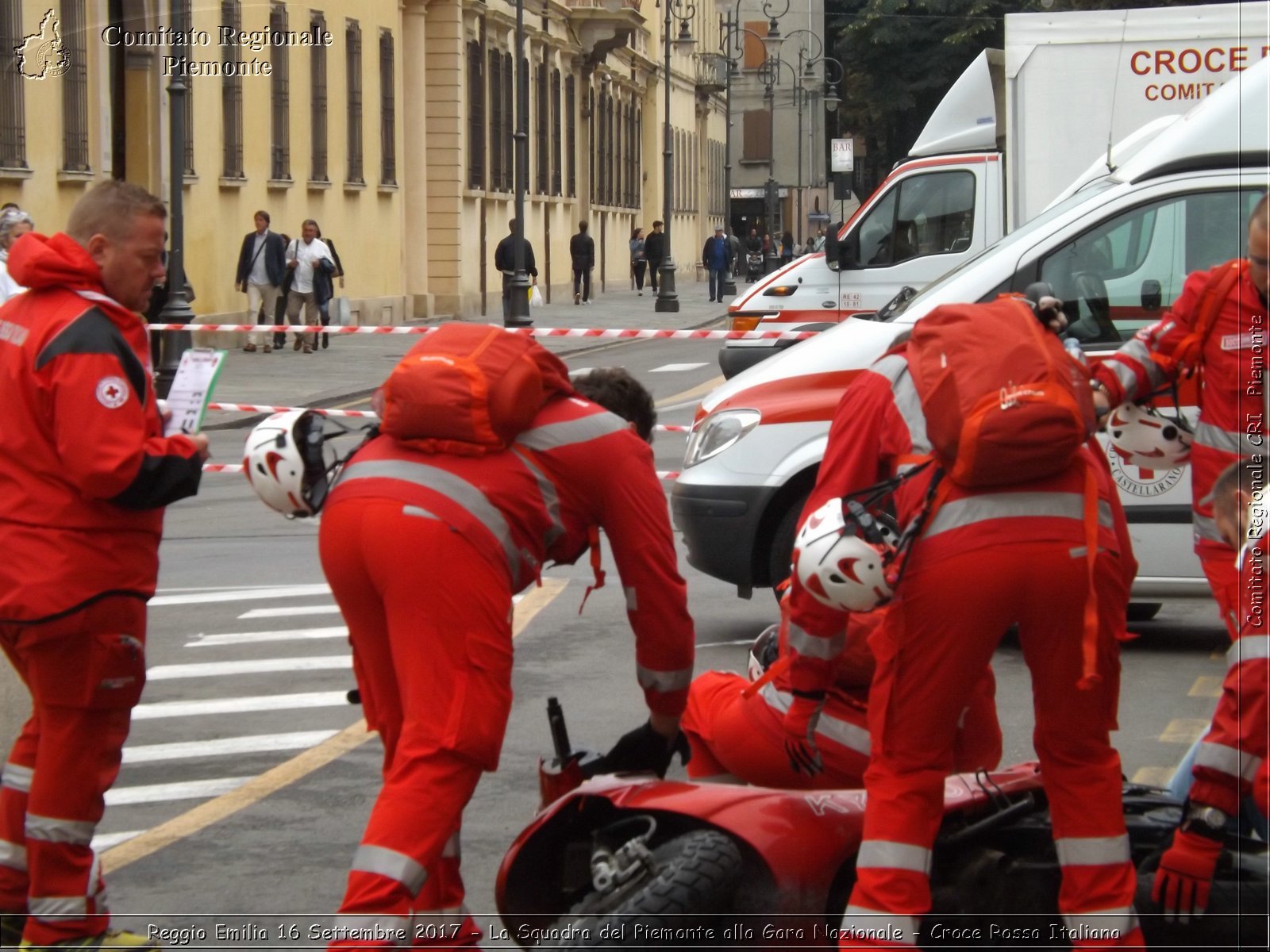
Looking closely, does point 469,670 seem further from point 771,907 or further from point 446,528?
point 771,907

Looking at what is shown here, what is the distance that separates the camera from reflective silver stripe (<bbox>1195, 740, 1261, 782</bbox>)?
4.18 meters

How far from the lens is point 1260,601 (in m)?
4.03

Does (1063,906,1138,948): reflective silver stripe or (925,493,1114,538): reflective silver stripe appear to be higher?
(925,493,1114,538): reflective silver stripe

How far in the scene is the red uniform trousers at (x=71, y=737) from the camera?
4211mm

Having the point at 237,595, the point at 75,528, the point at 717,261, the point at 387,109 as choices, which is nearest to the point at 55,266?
the point at 75,528

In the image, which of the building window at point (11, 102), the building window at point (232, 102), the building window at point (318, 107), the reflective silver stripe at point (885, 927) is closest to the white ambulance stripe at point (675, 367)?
the building window at point (232, 102)

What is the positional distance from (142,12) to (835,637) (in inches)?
899

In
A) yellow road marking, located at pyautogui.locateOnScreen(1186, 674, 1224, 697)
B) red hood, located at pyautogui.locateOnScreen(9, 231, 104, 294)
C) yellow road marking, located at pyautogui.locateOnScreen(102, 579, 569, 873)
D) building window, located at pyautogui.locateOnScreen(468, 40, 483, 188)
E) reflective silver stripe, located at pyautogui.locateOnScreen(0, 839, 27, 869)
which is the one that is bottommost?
yellow road marking, located at pyautogui.locateOnScreen(102, 579, 569, 873)

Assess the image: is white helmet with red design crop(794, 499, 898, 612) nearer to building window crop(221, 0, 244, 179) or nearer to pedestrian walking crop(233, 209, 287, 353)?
pedestrian walking crop(233, 209, 287, 353)

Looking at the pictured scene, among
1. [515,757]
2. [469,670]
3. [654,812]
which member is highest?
[469,670]

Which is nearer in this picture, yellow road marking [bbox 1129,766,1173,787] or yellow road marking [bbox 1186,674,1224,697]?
yellow road marking [bbox 1129,766,1173,787]

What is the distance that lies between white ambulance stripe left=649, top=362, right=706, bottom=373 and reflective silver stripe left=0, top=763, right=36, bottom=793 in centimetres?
2093

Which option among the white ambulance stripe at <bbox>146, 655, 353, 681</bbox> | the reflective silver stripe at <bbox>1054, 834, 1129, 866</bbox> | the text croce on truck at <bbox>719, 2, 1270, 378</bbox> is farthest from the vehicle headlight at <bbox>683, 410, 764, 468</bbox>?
the reflective silver stripe at <bbox>1054, 834, 1129, 866</bbox>

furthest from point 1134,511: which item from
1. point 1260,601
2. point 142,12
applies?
point 142,12
